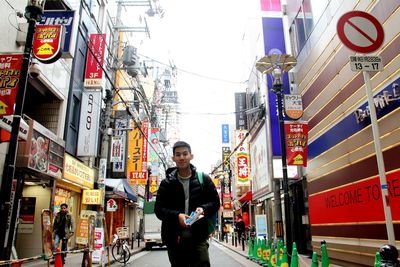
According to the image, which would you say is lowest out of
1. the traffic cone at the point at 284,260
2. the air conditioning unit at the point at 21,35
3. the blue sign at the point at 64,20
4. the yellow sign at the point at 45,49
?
the traffic cone at the point at 284,260

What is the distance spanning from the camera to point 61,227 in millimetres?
11789

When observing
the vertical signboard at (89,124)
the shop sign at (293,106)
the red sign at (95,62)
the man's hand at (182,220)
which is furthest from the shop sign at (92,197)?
the man's hand at (182,220)

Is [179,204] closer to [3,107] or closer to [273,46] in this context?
[3,107]

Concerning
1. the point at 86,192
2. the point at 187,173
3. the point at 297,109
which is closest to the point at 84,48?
the point at 86,192

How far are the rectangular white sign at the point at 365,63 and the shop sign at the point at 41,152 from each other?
10000 mm

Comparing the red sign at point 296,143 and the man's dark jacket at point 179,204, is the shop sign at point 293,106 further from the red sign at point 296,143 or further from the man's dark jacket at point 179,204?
the man's dark jacket at point 179,204

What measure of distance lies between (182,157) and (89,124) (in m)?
14.8

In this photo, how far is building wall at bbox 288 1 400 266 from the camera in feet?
23.3

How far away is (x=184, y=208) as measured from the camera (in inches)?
135

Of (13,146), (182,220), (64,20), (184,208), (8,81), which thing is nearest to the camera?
(182,220)

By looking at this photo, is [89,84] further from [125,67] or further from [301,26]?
[301,26]

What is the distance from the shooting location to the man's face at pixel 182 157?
3561mm

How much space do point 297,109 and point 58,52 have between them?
794 centimetres

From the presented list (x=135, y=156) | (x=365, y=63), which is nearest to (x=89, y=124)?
(x=135, y=156)
